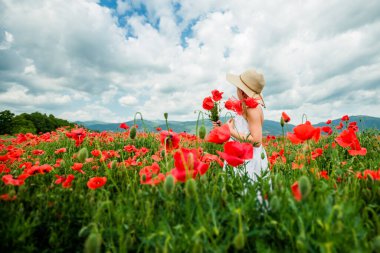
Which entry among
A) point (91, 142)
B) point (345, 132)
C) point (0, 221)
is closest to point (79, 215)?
point (0, 221)

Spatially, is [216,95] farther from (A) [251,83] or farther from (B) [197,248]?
(B) [197,248]

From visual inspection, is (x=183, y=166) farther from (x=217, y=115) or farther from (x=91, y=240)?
(x=217, y=115)

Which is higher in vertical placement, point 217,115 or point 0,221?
point 217,115

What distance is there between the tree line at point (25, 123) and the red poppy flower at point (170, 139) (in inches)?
1326

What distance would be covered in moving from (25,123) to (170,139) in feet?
131

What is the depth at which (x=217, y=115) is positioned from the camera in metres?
3.24

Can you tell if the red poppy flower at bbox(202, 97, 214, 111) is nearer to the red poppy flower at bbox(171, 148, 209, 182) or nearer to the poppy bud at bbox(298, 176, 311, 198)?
the red poppy flower at bbox(171, 148, 209, 182)

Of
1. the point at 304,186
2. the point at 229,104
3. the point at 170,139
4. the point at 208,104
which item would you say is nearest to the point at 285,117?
the point at 229,104

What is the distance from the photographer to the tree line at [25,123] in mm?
32312

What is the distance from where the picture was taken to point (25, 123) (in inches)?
1366

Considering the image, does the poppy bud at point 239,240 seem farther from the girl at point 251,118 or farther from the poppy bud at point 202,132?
the girl at point 251,118

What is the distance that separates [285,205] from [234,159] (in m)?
0.41

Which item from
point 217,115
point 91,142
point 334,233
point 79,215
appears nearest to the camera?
point 334,233

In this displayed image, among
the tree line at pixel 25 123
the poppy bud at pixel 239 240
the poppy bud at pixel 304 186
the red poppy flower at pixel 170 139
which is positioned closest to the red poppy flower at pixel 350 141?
the poppy bud at pixel 304 186
